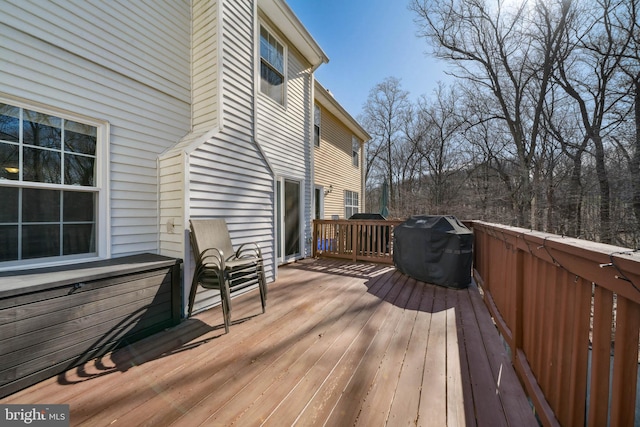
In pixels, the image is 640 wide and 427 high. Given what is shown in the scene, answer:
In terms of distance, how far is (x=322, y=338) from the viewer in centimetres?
235

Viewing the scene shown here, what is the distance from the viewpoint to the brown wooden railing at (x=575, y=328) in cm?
85

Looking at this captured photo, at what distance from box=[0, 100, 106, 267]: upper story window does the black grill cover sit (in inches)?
167

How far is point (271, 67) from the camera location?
16.5ft

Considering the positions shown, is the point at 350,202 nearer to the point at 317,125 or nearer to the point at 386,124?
the point at 317,125

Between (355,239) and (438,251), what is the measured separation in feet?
7.22

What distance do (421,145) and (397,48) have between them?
27.9 feet

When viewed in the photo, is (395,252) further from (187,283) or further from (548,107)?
(548,107)

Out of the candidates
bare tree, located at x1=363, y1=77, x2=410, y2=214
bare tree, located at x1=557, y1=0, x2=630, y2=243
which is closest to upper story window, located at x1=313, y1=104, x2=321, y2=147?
bare tree, located at x1=557, y1=0, x2=630, y2=243

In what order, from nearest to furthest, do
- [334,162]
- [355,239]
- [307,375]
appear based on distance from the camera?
1. [307,375]
2. [355,239]
3. [334,162]

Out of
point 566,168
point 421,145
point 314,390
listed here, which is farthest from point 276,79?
point 421,145

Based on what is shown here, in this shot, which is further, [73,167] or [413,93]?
[413,93]

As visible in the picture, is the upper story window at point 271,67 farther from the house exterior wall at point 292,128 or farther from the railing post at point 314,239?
the railing post at point 314,239

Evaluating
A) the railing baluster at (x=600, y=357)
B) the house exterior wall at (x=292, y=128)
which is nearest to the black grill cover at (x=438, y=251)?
the house exterior wall at (x=292, y=128)

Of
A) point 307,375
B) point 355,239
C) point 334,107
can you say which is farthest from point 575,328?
point 334,107
